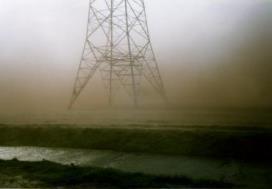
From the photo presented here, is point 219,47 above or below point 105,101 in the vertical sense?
above

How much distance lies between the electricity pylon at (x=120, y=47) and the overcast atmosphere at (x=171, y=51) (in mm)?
44

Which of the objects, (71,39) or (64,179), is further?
(71,39)

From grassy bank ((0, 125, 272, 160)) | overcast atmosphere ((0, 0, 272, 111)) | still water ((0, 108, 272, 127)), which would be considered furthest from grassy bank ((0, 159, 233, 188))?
overcast atmosphere ((0, 0, 272, 111))

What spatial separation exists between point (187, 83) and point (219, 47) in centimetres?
23

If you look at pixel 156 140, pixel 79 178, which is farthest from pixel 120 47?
pixel 79 178

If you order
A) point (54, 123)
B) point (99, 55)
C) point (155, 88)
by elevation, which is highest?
point (99, 55)

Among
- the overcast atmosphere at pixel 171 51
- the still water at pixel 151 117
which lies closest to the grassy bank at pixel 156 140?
the still water at pixel 151 117

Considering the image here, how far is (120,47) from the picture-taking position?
8.64 feet

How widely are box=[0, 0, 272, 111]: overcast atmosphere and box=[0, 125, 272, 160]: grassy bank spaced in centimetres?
14

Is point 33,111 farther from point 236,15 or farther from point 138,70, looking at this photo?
point 236,15

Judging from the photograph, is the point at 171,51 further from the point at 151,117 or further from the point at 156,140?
the point at 156,140

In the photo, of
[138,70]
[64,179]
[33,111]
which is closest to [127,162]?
[64,179]

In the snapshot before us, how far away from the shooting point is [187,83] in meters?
2.50

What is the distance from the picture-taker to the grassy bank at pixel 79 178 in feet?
7.37
